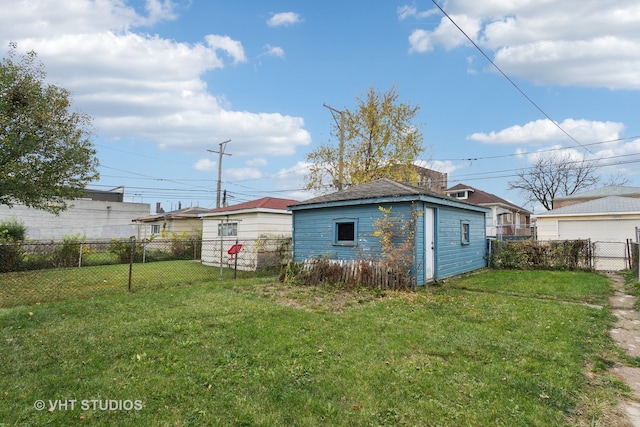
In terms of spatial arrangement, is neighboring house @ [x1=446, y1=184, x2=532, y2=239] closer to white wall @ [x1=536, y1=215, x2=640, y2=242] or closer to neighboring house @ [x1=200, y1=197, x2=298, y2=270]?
white wall @ [x1=536, y1=215, x2=640, y2=242]

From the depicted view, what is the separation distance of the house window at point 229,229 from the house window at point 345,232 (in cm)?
630

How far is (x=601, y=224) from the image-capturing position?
56.3 feet

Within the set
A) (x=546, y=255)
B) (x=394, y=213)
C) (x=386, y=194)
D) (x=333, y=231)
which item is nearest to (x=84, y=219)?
(x=333, y=231)

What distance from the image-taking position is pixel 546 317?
18.9 feet

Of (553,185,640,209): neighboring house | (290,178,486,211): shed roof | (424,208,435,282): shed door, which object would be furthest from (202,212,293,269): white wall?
(553,185,640,209): neighboring house

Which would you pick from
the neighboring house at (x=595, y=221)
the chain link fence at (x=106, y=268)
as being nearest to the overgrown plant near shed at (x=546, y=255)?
the neighboring house at (x=595, y=221)

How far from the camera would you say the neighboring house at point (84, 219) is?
22.9 metres

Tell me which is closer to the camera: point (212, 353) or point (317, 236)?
point (212, 353)

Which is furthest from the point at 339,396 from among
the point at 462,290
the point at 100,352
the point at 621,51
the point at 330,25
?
the point at 621,51

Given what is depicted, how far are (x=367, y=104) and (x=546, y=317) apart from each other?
19.5m

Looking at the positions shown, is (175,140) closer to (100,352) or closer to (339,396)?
(100,352)

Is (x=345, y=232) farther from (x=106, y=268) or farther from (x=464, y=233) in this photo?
(x=106, y=268)

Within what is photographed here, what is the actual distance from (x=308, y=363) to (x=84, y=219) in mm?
29455

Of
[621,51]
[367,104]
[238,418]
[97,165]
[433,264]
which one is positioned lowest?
[238,418]
